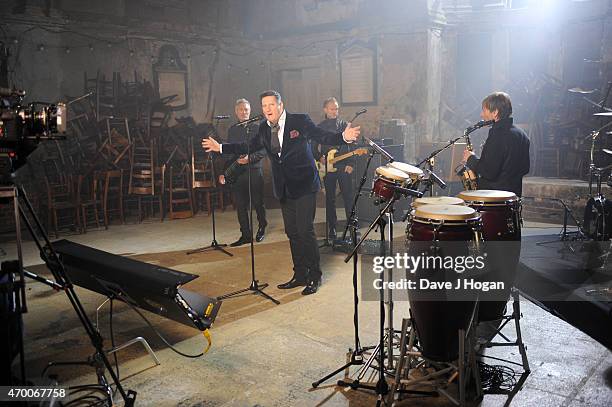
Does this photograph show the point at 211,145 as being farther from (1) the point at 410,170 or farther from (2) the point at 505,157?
(2) the point at 505,157

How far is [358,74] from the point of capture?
1084cm

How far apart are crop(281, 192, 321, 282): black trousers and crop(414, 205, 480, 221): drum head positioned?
1872mm

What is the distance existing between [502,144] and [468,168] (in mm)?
448

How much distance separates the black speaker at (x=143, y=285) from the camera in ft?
10.8

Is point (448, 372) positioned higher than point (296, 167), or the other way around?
point (296, 167)

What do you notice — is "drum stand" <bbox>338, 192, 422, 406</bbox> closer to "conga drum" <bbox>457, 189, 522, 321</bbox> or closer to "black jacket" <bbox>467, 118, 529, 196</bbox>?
"conga drum" <bbox>457, 189, 522, 321</bbox>

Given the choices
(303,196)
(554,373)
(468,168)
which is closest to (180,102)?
(303,196)

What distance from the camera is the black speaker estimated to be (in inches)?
129

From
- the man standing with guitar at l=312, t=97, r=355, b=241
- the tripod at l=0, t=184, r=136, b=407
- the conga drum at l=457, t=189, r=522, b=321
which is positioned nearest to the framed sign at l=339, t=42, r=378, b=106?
the man standing with guitar at l=312, t=97, r=355, b=241

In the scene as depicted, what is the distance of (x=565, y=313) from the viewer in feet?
14.4

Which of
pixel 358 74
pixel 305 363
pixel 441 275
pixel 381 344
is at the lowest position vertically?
pixel 305 363

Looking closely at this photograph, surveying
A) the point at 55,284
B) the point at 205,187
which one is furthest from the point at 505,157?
the point at 205,187

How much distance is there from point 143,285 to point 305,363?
121 cm

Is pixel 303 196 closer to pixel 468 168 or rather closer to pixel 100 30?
pixel 468 168
